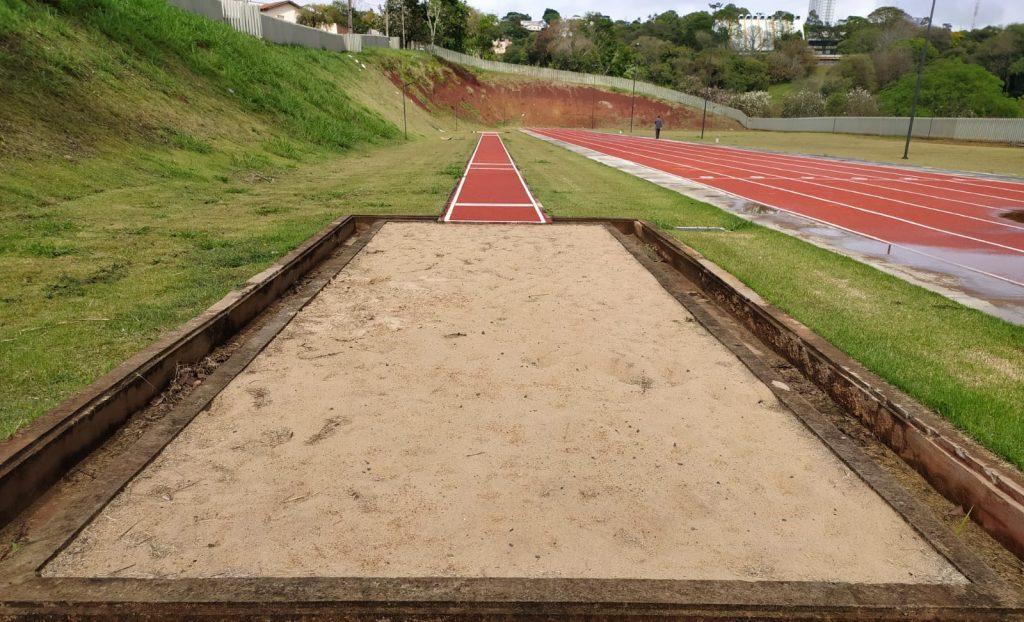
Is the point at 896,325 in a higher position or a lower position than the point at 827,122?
lower

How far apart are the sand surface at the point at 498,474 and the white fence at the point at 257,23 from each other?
2709 cm

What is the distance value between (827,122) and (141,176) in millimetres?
59819

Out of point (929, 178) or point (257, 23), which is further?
point (257, 23)

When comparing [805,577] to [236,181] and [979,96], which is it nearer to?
[236,181]

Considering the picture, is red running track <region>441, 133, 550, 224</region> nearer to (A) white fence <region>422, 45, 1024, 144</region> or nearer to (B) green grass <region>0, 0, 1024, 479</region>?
(B) green grass <region>0, 0, 1024, 479</region>

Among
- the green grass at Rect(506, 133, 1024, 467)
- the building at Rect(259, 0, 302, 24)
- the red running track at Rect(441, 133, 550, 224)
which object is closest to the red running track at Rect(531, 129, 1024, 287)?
the green grass at Rect(506, 133, 1024, 467)

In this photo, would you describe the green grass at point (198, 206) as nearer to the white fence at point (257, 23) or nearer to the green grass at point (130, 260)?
the green grass at point (130, 260)

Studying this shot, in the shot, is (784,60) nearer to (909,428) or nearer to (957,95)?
(957,95)

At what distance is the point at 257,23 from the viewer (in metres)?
32.3

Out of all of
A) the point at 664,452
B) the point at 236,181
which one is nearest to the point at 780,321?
the point at 664,452

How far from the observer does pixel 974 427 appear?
134 inches

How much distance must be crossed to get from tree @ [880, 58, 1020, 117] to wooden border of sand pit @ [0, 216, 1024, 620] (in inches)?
2892

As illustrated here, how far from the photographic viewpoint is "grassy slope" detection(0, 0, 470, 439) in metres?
4.99

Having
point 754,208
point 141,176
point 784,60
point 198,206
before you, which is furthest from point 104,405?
point 784,60
